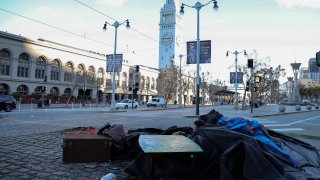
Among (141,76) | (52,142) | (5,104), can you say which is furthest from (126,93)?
(52,142)

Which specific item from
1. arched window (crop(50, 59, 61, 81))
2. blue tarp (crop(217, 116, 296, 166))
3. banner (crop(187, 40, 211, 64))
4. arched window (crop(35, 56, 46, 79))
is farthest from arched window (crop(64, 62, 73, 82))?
blue tarp (crop(217, 116, 296, 166))

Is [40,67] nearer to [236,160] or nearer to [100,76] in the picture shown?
[100,76]

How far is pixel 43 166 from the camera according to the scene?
6.54 m

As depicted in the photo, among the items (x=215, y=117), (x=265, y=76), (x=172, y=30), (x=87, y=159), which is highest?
(x=172, y=30)

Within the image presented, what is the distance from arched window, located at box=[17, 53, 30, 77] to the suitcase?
215 feet

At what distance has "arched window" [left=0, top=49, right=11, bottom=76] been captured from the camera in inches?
2471

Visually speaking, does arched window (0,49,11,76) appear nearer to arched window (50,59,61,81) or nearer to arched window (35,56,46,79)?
arched window (35,56,46,79)

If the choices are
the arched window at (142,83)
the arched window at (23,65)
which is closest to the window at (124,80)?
the arched window at (142,83)

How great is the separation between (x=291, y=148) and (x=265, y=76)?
46.9m

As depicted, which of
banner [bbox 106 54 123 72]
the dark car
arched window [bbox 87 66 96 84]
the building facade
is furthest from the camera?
arched window [bbox 87 66 96 84]

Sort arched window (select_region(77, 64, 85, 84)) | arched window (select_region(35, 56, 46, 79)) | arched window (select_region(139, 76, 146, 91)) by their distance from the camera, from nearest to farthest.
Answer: arched window (select_region(35, 56, 46, 79)) → arched window (select_region(77, 64, 85, 84)) → arched window (select_region(139, 76, 146, 91))

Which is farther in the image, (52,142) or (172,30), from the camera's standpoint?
(172,30)

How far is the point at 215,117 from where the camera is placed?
7.32m

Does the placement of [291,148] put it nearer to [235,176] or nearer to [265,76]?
[235,176]
